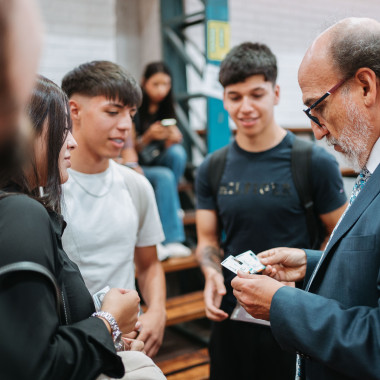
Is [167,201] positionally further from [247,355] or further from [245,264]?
[245,264]

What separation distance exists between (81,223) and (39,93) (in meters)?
0.58

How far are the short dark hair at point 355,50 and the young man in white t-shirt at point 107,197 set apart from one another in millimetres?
813

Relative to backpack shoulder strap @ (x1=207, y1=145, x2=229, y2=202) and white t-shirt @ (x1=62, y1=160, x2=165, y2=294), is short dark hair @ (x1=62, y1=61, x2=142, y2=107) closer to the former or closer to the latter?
white t-shirt @ (x1=62, y1=160, x2=165, y2=294)

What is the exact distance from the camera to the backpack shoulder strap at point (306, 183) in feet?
5.67

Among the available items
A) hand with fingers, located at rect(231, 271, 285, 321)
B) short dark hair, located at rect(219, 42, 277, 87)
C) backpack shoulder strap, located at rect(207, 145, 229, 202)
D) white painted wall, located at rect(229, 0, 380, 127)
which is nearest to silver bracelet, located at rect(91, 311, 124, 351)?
hand with fingers, located at rect(231, 271, 285, 321)

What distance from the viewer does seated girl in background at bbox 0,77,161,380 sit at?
746mm

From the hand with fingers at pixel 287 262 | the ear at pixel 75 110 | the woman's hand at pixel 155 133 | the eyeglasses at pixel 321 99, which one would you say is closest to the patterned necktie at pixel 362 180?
the eyeglasses at pixel 321 99

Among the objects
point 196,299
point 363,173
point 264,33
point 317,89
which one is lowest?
point 196,299

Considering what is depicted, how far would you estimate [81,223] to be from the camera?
4.88ft

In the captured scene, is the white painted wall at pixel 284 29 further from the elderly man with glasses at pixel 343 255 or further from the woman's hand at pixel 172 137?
the elderly man with glasses at pixel 343 255

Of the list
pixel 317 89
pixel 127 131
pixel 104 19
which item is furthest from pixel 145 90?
pixel 317 89

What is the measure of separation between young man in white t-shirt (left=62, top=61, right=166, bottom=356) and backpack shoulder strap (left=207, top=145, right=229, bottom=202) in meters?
0.35

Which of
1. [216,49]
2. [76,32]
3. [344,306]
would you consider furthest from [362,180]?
[76,32]

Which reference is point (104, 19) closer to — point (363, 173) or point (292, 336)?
point (363, 173)
